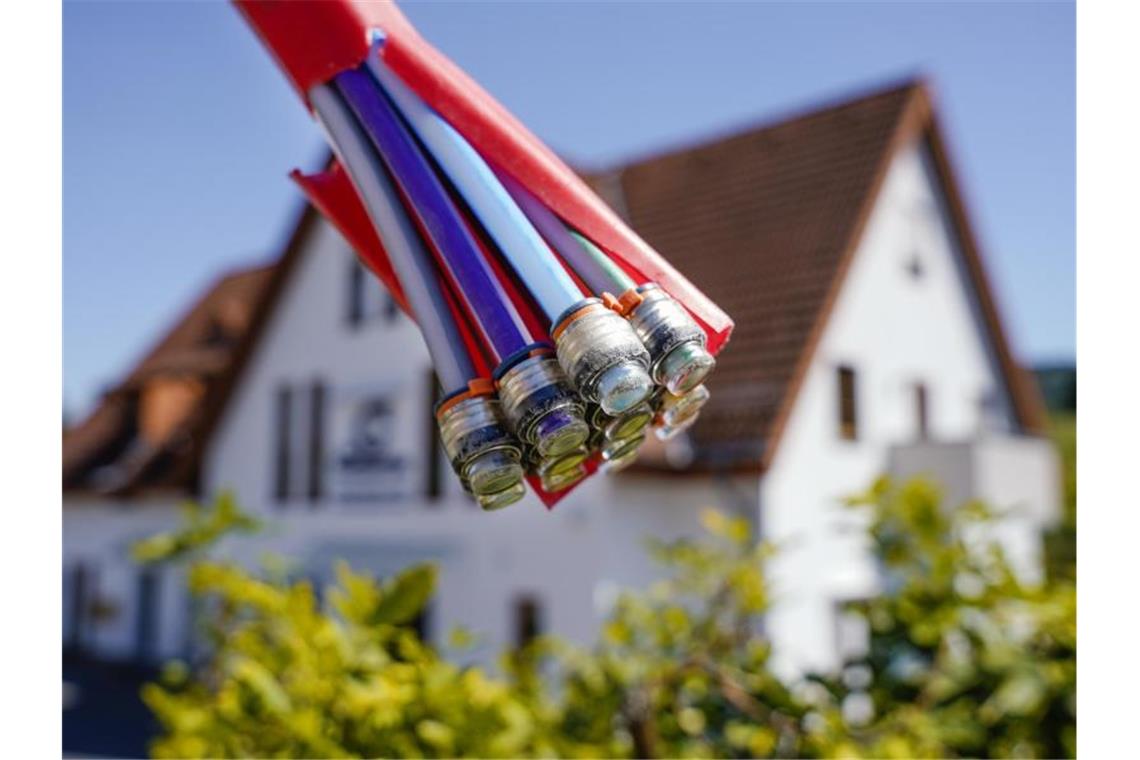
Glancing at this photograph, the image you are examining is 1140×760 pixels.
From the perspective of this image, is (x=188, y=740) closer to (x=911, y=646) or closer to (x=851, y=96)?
(x=911, y=646)

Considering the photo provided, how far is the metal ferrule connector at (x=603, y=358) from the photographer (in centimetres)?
76

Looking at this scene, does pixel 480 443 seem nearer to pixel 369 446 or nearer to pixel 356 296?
pixel 369 446

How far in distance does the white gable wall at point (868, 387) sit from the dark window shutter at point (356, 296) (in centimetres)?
359

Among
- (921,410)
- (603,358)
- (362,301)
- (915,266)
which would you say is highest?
(915,266)

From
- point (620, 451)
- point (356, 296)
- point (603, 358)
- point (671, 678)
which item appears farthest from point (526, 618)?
point (603, 358)

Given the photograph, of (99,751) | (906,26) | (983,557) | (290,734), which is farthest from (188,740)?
(99,751)

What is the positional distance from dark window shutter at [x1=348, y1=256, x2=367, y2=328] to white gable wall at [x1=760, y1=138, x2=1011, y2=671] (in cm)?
359

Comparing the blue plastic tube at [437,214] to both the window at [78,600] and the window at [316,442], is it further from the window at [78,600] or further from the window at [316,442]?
the window at [78,600]

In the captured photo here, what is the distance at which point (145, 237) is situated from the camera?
3.51 m

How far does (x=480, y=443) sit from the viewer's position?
0.82 m

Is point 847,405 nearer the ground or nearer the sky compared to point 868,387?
nearer the ground

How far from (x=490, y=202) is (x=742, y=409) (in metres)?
5.08

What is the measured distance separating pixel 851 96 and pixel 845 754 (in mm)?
6156
